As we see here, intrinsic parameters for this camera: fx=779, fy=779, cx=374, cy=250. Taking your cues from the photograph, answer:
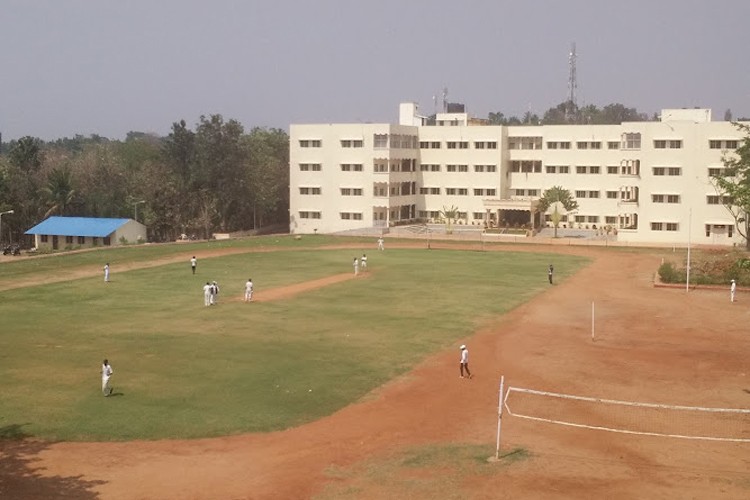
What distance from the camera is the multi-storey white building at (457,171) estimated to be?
99250 millimetres

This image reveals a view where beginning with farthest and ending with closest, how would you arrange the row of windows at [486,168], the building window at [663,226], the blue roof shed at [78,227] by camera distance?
the row of windows at [486,168] < the blue roof shed at [78,227] < the building window at [663,226]

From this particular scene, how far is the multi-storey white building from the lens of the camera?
326ft

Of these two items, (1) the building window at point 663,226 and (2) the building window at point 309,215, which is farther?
(2) the building window at point 309,215

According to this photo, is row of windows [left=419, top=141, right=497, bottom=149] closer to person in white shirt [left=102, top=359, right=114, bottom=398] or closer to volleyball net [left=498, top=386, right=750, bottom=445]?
volleyball net [left=498, top=386, right=750, bottom=445]

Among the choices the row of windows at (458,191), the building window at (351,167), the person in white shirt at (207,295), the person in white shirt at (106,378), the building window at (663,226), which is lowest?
the person in white shirt at (106,378)

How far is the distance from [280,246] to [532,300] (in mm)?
39467

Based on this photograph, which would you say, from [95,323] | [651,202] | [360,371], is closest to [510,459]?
[360,371]

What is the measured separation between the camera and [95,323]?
42.7 m

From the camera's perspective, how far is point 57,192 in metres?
94.4

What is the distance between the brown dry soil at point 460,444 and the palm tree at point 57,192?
71962 millimetres

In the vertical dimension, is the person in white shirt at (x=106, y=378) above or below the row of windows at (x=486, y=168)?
below

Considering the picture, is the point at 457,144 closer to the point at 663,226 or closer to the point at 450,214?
the point at 450,214

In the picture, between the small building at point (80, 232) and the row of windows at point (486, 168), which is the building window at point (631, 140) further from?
the small building at point (80, 232)

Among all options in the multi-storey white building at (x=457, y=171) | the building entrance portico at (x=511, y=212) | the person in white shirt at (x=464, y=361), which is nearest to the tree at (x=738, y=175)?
the multi-storey white building at (x=457, y=171)
